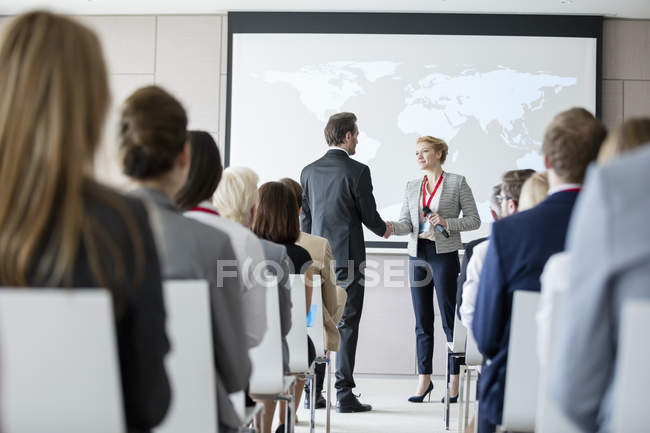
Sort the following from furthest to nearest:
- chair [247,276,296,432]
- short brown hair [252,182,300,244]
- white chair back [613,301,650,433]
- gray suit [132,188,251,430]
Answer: short brown hair [252,182,300,244], chair [247,276,296,432], gray suit [132,188,251,430], white chair back [613,301,650,433]

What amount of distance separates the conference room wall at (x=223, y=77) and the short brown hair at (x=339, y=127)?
1.72m

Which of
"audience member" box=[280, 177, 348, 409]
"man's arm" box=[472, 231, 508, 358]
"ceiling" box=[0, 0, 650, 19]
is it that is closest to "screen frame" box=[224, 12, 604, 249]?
"ceiling" box=[0, 0, 650, 19]

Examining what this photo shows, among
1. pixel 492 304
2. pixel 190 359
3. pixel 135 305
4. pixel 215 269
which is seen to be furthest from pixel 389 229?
pixel 135 305

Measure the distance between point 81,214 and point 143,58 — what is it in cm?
563

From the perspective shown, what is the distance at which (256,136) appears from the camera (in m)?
6.09

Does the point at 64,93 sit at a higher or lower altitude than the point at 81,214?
higher

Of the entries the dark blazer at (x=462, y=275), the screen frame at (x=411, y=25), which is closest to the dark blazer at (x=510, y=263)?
the dark blazer at (x=462, y=275)

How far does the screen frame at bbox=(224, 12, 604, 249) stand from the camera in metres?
5.90

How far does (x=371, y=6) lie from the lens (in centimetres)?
584

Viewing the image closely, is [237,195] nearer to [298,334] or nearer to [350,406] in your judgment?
[298,334]

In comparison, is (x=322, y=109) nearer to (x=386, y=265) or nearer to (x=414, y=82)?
(x=414, y=82)

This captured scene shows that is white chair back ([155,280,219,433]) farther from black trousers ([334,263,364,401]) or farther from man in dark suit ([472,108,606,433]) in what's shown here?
black trousers ([334,263,364,401])

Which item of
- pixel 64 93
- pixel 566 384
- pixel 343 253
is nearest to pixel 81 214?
pixel 64 93

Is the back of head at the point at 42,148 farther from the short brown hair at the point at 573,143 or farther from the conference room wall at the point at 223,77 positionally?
the conference room wall at the point at 223,77
